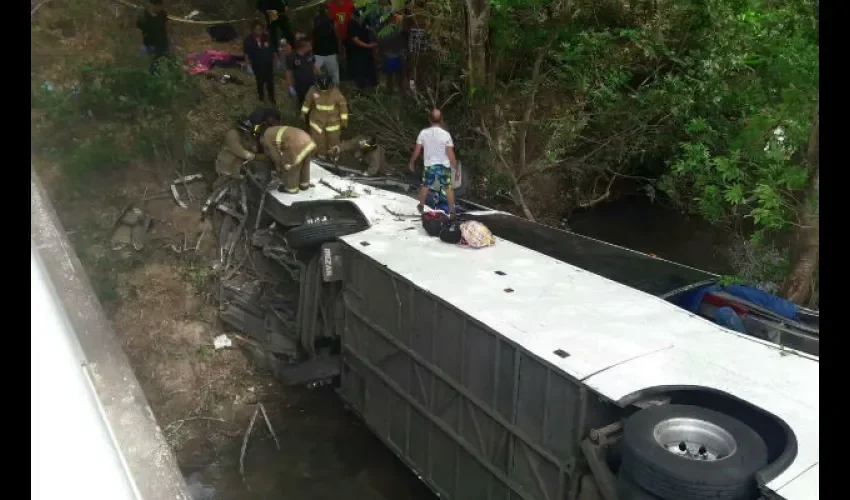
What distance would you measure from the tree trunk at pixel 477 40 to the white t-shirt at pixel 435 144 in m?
3.69

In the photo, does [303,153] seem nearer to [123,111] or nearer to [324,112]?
[324,112]

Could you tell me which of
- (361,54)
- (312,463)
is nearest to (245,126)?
(361,54)

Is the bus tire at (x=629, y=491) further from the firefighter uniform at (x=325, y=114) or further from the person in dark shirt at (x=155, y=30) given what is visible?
the person in dark shirt at (x=155, y=30)

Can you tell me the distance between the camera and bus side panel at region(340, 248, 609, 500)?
15.8ft

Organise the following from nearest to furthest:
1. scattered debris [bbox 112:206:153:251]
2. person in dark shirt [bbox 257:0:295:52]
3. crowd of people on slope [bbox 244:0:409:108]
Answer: scattered debris [bbox 112:206:153:251] → crowd of people on slope [bbox 244:0:409:108] → person in dark shirt [bbox 257:0:295:52]

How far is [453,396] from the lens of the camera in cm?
584

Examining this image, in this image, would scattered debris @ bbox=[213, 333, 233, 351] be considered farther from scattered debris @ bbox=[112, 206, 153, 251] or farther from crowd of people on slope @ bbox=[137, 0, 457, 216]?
crowd of people on slope @ bbox=[137, 0, 457, 216]

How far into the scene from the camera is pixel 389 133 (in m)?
12.5

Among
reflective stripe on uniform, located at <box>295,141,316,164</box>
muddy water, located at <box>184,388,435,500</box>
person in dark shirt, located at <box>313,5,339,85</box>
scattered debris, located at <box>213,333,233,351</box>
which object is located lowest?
muddy water, located at <box>184,388,435,500</box>

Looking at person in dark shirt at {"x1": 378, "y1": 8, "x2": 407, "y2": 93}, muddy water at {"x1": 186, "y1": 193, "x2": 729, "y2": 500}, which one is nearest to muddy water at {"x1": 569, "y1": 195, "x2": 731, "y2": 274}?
person in dark shirt at {"x1": 378, "y1": 8, "x2": 407, "y2": 93}

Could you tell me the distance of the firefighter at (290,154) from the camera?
8305 mm

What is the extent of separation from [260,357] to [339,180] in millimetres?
2616

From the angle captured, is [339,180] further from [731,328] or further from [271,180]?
[731,328]
